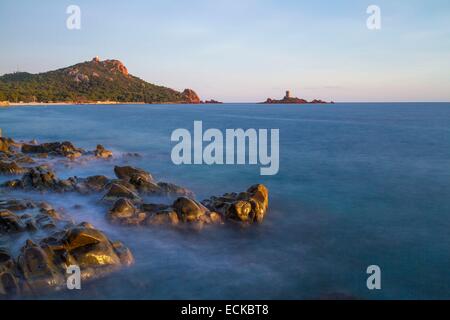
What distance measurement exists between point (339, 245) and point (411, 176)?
14282mm

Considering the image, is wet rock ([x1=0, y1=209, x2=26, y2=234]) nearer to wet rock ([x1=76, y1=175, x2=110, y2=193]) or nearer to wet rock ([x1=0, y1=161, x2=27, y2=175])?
wet rock ([x1=76, y1=175, x2=110, y2=193])

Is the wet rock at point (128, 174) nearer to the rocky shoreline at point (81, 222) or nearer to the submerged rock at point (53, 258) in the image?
the rocky shoreline at point (81, 222)

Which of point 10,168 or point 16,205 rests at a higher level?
point 10,168

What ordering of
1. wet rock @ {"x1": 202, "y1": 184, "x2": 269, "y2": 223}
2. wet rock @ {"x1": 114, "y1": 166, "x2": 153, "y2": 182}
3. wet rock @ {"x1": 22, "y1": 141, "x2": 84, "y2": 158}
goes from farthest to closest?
wet rock @ {"x1": 22, "y1": 141, "x2": 84, "y2": 158} < wet rock @ {"x1": 114, "y1": 166, "x2": 153, "y2": 182} < wet rock @ {"x1": 202, "y1": 184, "x2": 269, "y2": 223}

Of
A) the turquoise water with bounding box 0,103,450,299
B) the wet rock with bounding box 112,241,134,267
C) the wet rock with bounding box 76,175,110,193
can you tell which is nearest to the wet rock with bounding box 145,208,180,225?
the turquoise water with bounding box 0,103,450,299

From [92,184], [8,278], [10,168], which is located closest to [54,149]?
[10,168]

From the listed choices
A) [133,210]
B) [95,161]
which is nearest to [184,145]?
[95,161]

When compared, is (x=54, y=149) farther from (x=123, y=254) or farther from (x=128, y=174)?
(x=123, y=254)

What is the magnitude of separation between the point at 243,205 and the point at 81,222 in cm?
571

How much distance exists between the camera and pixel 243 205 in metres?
14.4

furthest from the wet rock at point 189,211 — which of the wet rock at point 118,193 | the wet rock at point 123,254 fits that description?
the wet rock at point 123,254

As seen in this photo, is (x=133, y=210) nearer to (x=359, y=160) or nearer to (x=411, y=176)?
(x=411, y=176)

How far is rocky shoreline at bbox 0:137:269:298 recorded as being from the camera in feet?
30.5

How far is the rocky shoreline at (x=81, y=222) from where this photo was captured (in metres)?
9.29
